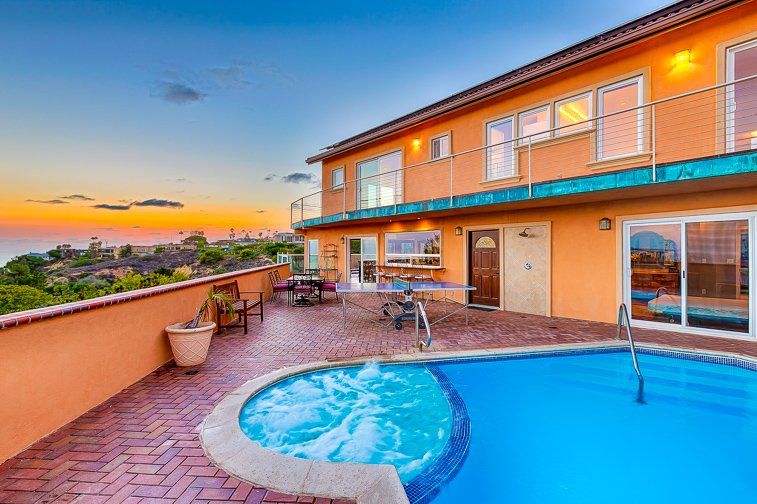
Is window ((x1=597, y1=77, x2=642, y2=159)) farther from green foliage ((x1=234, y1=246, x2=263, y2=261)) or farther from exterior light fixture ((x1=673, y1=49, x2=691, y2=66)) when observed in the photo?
green foliage ((x1=234, y1=246, x2=263, y2=261))

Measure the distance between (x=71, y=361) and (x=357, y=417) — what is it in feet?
9.98

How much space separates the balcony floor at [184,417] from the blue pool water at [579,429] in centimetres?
69

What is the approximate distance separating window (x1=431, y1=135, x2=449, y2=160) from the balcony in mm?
417

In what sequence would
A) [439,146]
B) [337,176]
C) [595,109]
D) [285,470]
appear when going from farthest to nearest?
[337,176], [439,146], [595,109], [285,470]

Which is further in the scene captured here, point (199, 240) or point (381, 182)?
point (199, 240)

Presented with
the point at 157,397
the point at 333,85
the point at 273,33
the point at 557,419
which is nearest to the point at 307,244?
the point at 333,85

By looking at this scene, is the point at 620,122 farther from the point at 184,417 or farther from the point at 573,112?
the point at 184,417

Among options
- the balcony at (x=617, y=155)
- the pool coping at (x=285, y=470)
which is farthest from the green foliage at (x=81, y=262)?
the pool coping at (x=285, y=470)

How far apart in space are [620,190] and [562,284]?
107 inches

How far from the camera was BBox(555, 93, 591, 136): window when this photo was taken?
7.55 metres

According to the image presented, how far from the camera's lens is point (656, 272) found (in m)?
6.67

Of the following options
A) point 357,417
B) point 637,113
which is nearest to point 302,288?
point 357,417

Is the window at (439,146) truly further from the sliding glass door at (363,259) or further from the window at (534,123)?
the sliding glass door at (363,259)

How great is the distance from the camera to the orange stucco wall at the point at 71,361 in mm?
2625
